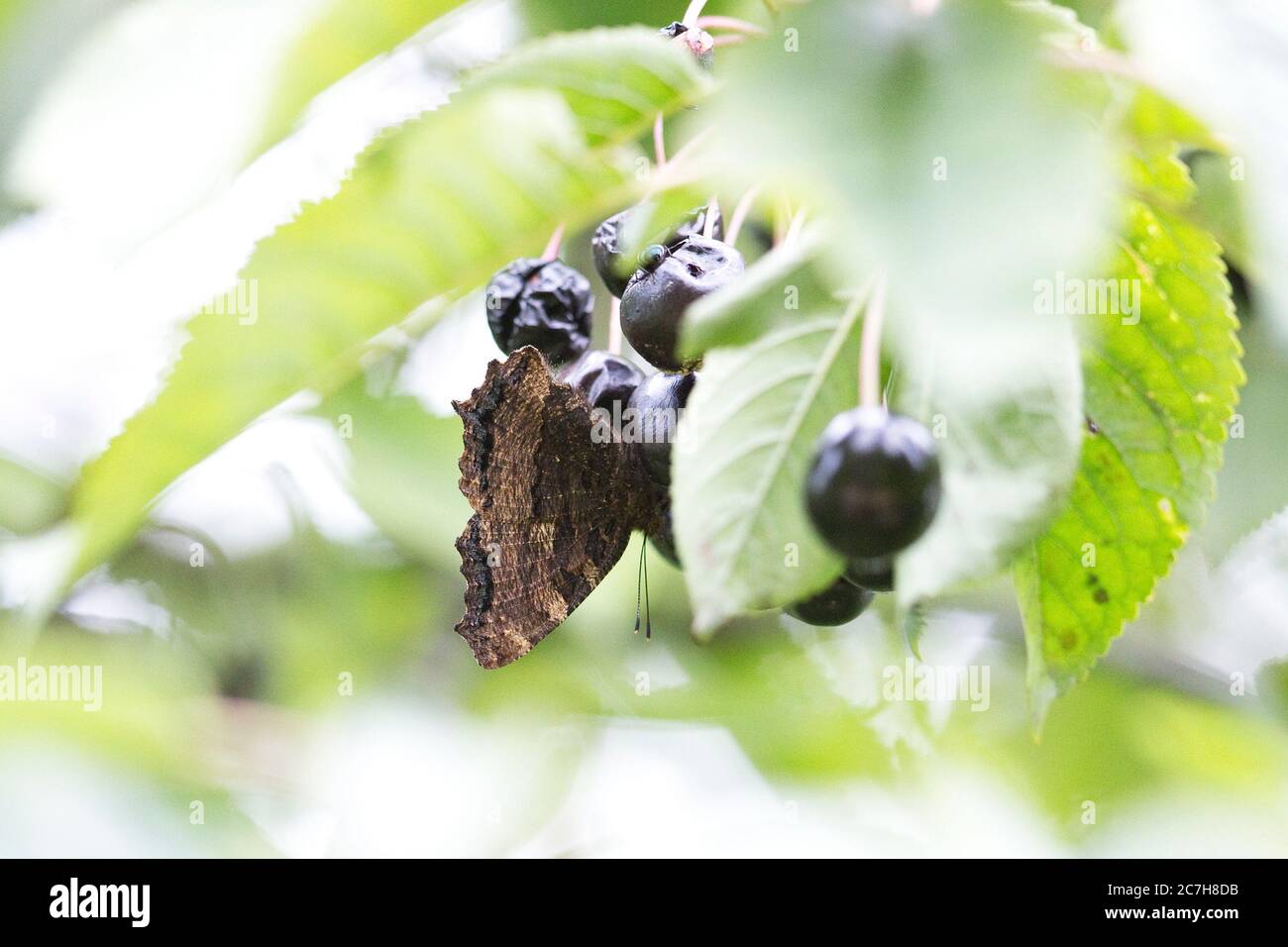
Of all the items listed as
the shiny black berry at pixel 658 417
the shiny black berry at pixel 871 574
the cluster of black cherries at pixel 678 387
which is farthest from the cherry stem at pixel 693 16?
the shiny black berry at pixel 871 574

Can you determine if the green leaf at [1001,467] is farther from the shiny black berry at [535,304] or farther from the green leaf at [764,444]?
the shiny black berry at [535,304]

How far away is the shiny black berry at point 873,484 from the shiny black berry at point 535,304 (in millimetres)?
412

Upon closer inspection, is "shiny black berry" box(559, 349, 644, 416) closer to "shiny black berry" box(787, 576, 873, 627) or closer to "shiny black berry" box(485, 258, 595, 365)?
"shiny black berry" box(485, 258, 595, 365)

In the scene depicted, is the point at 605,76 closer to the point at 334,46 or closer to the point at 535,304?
the point at 334,46

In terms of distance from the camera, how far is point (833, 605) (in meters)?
0.90

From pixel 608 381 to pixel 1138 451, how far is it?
0.38 metres

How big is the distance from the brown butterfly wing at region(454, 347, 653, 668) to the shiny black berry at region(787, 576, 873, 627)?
154 millimetres

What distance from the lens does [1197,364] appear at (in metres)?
0.76

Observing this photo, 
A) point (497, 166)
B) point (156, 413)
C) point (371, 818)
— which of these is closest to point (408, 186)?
point (497, 166)

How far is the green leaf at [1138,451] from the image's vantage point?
75 cm

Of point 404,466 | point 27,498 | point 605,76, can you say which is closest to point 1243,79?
point 605,76

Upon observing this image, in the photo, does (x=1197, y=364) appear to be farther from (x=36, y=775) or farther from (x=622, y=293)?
(x=36, y=775)

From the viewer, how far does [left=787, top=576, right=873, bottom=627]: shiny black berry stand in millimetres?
887

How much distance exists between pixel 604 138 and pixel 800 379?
6.7 inches
